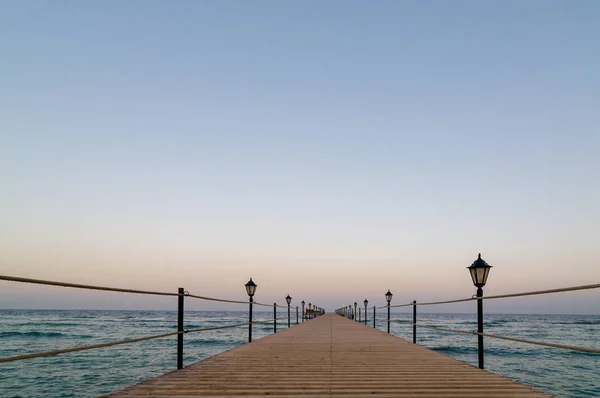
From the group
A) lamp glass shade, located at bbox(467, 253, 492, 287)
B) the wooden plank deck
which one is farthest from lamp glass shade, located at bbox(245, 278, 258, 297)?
lamp glass shade, located at bbox(467, 253, 492, 287)

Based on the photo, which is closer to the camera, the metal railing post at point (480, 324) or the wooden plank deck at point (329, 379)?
the wooden plank deck at point (329, 379)

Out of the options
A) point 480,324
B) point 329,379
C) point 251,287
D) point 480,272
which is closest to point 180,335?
point 329,379

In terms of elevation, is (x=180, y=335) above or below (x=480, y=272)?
below

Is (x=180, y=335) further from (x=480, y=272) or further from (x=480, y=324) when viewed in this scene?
(x=480, y=272)

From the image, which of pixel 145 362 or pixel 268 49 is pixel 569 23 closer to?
pixel 268 49

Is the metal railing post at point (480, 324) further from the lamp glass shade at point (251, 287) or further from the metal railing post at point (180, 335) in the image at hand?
the lamp glass shade at point (251, 287)

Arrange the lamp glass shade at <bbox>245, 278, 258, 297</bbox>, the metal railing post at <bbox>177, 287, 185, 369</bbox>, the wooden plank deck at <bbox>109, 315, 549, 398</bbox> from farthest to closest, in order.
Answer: the lamp glass shade at <bbox>245, 278, 258, 297</bbox> → the metal railing post at <bbox>177, 287, 185, 369</bbox> → the wooden plank deck at <bbox>109, 315, 549, 398</bbox>

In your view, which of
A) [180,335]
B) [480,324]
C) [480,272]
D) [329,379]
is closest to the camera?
[329,379]

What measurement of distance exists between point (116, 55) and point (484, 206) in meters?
16.9

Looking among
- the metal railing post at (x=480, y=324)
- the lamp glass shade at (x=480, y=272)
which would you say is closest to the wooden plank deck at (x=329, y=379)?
the metal railing post at (x=480, y=324)

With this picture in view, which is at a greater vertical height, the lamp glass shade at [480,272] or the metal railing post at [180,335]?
the lamp glass shade at [480,272]

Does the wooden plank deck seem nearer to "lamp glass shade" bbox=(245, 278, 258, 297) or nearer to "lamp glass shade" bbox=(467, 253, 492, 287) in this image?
"lamp glass shade" bbox=(467, 253, 492, 287)

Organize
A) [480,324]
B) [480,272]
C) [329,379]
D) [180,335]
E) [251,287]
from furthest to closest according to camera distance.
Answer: [251,287] < [480,272] < [480,324] < [180,335] < [329,379]

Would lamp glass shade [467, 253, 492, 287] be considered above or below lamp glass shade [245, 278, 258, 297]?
above
